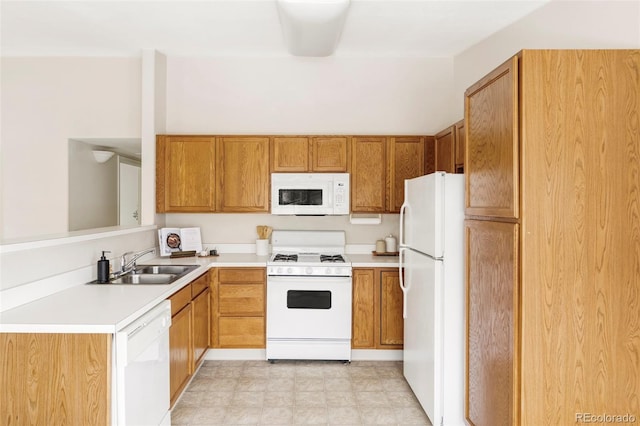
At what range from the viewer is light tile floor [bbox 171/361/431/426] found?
106 inches

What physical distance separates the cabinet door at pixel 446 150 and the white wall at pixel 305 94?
0.54 meters

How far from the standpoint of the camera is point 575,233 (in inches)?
67.8

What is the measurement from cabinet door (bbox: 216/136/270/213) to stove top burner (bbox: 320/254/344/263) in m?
0.73

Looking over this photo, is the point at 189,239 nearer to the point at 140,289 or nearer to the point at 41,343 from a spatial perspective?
the point at 140,289

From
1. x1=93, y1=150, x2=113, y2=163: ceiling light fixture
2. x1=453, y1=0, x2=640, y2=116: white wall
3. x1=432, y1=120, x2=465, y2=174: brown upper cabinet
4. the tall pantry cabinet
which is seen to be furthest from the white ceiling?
the tall pantry cabinet

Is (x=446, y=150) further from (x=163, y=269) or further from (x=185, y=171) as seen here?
(x=163, y=269)

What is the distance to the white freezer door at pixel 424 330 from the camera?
2471mm

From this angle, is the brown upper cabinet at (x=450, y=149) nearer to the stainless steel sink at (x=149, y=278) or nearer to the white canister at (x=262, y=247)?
the white canister at (x=262, y=247)

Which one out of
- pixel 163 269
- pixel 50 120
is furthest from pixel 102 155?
pixel 163 269

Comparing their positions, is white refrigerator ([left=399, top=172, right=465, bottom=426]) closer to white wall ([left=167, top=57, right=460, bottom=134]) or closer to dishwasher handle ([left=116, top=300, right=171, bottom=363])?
dishwasher handle ([left=116, top=300, right=171, bottom=363])

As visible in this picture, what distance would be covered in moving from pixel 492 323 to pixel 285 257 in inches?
86.4

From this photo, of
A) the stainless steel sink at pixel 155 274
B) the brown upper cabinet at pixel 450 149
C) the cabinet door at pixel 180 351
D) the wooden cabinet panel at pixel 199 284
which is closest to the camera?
the cabinet door at pixel 180 351

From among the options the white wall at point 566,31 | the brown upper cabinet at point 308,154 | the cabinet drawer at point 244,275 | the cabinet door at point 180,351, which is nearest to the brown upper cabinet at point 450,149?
the white wall at point 566,31

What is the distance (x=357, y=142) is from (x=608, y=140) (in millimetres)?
2324
